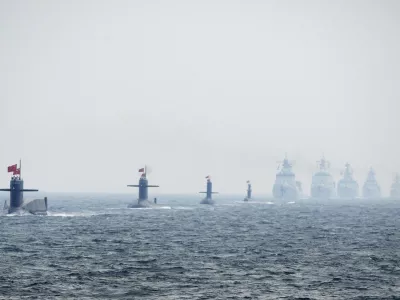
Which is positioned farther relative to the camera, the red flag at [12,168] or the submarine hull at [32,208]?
the submarine hull at [32,208]

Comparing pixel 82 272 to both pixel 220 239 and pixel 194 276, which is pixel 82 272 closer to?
pixel 194 276

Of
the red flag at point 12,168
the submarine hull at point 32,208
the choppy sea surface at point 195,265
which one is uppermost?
the red flag at point 12,168

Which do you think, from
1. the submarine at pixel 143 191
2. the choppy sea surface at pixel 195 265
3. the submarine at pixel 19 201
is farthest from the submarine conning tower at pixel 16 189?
the submarine at pixel 143 191

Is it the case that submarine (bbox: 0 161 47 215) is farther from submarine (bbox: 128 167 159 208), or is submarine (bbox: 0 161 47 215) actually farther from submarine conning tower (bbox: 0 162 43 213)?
submarine (bbox: 128 167 159 208)

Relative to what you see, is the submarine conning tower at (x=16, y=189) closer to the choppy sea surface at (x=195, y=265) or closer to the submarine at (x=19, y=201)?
the submarine at (x=19, y=201)

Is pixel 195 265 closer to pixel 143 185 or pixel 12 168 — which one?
pixel 12 168

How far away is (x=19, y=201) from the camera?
123m

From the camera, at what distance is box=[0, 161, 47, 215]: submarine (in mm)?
117812

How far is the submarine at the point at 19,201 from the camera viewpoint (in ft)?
387

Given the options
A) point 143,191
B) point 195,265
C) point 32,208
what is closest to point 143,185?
point 143,191

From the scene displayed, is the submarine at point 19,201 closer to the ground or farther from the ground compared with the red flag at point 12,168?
closer to the ground

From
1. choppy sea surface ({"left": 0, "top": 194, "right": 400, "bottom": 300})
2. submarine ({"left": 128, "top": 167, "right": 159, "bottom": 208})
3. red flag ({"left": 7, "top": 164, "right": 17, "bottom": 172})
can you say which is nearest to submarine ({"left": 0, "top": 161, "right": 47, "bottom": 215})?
red flag ({"left": 7, "top": 164, "right": 17, "bottom": 172})

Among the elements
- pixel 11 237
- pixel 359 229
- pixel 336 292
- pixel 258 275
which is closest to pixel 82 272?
pixel 258 275

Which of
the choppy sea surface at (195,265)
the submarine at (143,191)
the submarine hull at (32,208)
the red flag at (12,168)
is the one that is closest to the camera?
the choppy sea surface at (195,265)
